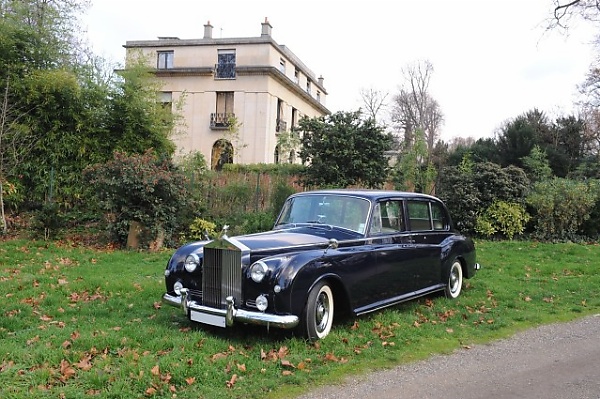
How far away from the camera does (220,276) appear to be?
203 inches

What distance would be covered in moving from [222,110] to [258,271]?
2842cm

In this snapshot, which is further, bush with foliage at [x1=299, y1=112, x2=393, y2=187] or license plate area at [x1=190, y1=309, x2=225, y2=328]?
bush with foliage at [x1=299, y1=112, x2=393, y2=187]

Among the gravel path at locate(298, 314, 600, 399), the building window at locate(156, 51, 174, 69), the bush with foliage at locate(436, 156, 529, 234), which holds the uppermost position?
the building window at locate(156, 51, 174, 69)

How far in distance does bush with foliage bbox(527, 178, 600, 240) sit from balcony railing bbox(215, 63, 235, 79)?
2204 centimetres

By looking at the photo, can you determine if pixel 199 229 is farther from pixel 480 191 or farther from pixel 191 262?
pixel 480 191

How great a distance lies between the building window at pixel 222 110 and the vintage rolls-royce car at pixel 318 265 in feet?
84.4

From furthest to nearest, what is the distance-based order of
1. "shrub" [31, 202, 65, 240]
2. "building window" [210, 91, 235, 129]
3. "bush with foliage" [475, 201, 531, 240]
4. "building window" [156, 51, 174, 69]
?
"building window" [156, 51, 174, 69] → "building window" [210, 91, 235, 129] → "bush with foliage" [475, 201, 531, 240] → "shrub" [31, 202, 65, 240]

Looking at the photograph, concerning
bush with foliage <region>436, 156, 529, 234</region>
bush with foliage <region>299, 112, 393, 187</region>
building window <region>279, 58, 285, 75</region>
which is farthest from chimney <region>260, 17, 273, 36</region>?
bush with foliage <region>436, 156, 529, 234</region>

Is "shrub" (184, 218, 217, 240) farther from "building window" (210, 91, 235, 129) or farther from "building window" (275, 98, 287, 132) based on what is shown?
"building window" (275, 98, 287, 132)

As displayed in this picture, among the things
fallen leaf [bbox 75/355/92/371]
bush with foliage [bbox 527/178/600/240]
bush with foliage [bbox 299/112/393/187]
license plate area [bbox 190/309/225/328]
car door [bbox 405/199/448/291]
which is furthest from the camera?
bush with foliage [bbox 527/178/600/240]

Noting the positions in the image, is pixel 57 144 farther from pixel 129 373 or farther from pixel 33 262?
pixel 129 373

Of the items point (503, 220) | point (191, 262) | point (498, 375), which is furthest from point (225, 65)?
point (498, 375)

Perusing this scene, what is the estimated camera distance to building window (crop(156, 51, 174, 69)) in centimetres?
3269

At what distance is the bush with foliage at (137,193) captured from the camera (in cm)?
1116
